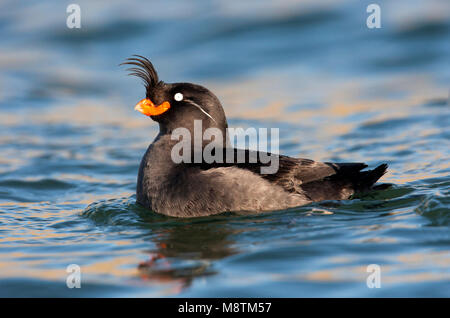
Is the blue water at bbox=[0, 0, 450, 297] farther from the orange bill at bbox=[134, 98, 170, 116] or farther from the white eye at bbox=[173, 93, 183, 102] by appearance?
the white eye at bbox=[173, 93, 183, 102]

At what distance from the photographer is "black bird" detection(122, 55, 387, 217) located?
7.29 meters

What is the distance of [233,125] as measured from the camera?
1295 cm

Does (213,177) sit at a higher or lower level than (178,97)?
A: lower

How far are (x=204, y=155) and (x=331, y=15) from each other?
1021cm

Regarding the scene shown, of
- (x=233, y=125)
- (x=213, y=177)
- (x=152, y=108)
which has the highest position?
(x=233, y=125)

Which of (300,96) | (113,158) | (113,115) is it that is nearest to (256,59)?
(300,96)

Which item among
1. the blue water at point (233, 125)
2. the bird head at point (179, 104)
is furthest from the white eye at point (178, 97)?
the blue water at point (233, 125)

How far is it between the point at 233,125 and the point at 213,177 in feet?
18.8

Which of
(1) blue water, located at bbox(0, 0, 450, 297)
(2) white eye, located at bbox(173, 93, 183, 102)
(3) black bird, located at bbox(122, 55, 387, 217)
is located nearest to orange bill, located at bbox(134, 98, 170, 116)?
(3) black bird, located at bbox(122, 55, 387, 217)

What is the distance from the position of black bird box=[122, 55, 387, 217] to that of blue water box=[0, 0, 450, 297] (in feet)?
0.52

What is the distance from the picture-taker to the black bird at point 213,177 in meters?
7.29

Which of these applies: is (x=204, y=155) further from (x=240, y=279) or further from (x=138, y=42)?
(x=138, y=42)

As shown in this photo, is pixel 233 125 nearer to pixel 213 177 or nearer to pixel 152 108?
pixel 152 108

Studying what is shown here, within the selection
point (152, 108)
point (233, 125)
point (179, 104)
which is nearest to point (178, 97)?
point (179, 104)
